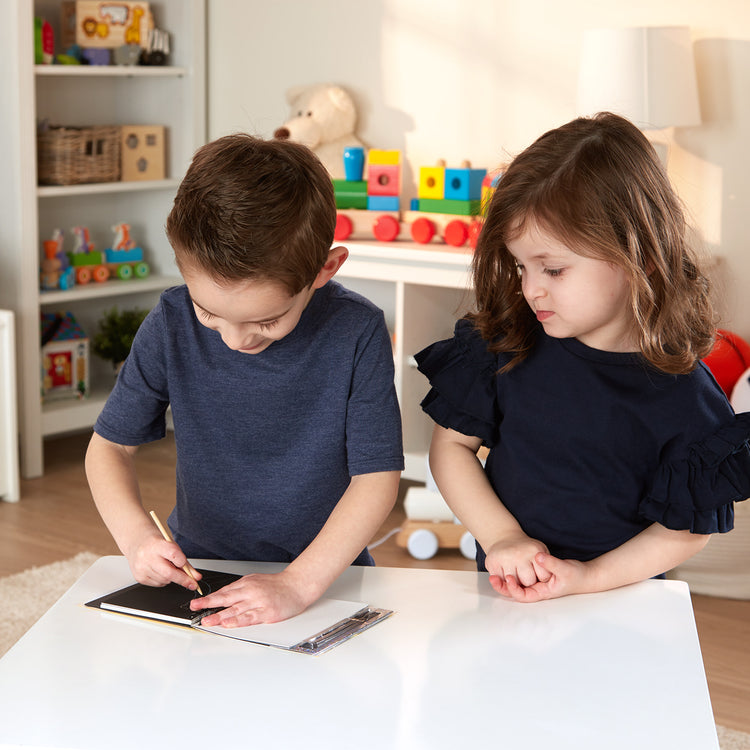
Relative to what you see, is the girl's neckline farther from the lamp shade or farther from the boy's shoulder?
the lamp shade

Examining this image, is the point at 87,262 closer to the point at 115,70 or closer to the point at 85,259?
the point at 85,259

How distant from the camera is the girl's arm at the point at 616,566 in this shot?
985mm

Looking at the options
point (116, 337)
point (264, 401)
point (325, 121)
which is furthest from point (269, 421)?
point (116, 337)

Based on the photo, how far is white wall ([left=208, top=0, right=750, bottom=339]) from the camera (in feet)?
8.68

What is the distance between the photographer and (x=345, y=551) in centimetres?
101

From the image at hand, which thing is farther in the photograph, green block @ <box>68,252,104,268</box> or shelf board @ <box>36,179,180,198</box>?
green block @ <box>68,252,104,268</box>

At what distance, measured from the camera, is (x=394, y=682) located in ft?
2.60

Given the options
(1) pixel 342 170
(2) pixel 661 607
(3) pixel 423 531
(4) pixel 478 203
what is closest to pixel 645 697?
(2) pixel 661 607

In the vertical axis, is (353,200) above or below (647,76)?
below

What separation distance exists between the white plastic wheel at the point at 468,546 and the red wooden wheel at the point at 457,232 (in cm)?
76

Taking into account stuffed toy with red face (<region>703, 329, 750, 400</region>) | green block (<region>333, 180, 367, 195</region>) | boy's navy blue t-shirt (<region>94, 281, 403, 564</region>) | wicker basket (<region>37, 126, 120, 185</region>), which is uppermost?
wicker basket (<region>37, 126, 120, 185</region>)

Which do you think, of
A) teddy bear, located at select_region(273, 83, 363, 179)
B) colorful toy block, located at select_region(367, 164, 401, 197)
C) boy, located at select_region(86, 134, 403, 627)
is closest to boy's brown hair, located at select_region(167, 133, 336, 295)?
boy, located at select_region(86, 134, 403, 627)

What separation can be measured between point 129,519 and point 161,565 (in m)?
0.11

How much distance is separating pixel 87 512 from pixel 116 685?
2032 millimetres
